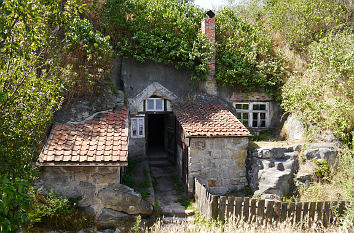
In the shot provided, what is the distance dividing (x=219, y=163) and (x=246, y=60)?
5.15 meters

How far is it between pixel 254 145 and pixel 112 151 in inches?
200

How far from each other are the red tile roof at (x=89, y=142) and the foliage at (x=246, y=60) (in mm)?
5241

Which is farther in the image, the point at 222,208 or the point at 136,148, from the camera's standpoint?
→ the point at 136,148

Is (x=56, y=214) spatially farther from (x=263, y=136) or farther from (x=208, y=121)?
(x=263, y=136)

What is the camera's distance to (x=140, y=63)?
11539mm

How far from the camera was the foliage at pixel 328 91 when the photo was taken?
9320 millimetres

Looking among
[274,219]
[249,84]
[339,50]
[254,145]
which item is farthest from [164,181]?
[339,50]

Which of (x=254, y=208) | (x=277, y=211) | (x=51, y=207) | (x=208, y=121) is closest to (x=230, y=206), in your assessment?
(x=254, y=208)

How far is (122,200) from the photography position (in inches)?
299

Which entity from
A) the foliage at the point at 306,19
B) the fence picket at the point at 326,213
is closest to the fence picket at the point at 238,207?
the fence picket at the point at 326,213

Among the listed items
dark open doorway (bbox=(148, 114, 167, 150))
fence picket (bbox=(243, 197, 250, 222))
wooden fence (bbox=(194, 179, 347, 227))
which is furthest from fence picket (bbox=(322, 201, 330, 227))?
dark open doorway (bbox=(148, 114, 167, 150))

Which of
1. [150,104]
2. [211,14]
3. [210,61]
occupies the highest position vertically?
[211,14]

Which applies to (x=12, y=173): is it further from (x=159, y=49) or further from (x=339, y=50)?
(x=339, y=50)

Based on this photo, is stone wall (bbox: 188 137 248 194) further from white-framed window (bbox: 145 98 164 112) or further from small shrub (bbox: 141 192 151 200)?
white-framed window (bbox: 145 98 164 112)
